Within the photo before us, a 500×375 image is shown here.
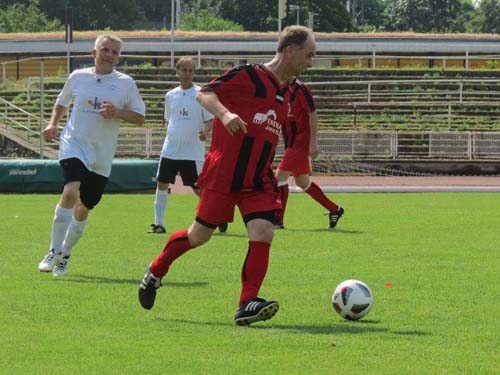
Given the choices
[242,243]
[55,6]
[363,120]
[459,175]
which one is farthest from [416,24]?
[242,243]

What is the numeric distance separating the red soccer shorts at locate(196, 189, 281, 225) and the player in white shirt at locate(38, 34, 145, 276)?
8.54 ft

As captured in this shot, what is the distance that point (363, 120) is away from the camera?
40.6 meters

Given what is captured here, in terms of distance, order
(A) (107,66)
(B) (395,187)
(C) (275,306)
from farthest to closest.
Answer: (B) (395,187), (A) (107,66), (C) (275,306)

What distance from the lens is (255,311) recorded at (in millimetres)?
7410

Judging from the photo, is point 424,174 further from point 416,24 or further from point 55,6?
point 416,24

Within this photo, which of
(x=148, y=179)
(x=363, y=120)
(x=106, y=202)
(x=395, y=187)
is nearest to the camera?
(x=106, y=202)

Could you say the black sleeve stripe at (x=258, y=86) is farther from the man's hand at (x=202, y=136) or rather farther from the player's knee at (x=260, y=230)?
the man's hand at (x=202, y=136)

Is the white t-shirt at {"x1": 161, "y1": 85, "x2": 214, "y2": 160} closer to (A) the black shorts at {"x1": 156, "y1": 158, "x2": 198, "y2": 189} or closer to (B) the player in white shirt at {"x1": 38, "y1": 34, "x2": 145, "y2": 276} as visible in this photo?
(A) the black shorts at {"x1": 156, "y1": 158, "x2": 198, "y2": 189}

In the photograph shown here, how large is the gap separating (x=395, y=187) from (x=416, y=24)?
269 feet

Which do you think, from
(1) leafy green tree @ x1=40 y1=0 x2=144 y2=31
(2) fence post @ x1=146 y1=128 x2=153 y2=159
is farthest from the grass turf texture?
(1) leafy green tree @ x1=40 y1=0 x2=144 y2=31

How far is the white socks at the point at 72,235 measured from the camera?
1043 cm

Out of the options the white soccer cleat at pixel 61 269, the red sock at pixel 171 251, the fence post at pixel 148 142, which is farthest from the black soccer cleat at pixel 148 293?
the fence post at pixel 148 142

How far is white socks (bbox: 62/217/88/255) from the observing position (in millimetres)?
10430

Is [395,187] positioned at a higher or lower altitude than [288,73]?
lower
